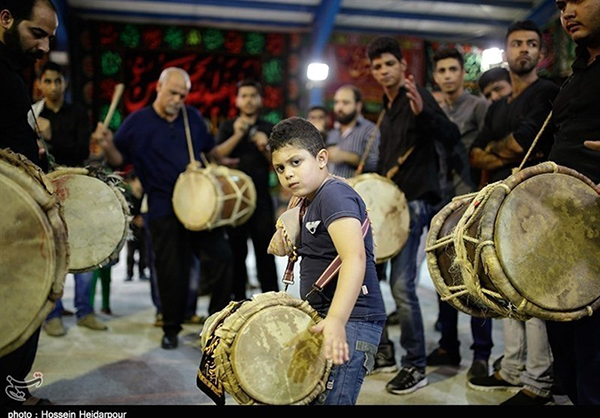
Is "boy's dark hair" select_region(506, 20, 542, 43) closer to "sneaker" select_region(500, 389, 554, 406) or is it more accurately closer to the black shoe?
"sneaker" select_region(500, 389, 554, 406)

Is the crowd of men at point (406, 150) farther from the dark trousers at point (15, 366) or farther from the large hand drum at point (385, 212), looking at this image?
the large hand drum at point (385, 212)

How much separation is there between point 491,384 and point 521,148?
1.10m

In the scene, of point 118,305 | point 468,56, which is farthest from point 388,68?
point 468,56

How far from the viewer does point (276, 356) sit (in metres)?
1.53

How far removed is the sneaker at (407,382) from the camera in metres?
2.58

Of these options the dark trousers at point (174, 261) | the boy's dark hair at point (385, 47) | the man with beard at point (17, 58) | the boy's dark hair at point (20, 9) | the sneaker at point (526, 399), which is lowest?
the sneaker at point (526, 399)

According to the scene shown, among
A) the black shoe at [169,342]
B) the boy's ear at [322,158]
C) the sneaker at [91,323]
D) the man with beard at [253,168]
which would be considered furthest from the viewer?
the man with beard at [253,168]

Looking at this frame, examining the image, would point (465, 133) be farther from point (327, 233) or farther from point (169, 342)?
point (169, 342)

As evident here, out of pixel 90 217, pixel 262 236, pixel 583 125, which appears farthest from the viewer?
pixel 262 236

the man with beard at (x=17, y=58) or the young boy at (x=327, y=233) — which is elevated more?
the man with beard at (x=17, y=58)

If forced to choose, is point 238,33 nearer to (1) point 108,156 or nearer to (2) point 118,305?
(2) point 118,305

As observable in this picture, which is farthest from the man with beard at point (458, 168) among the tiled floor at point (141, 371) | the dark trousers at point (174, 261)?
the dark trousers at point (174, 261)

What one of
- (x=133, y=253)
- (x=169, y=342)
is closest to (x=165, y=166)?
(x=169, y=342)

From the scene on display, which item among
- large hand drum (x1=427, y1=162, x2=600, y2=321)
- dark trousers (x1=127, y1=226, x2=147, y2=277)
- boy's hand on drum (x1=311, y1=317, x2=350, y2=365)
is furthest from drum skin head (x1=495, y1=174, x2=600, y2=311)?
dark trousers (x1=127, y1=226, x2=147, y2=277)
